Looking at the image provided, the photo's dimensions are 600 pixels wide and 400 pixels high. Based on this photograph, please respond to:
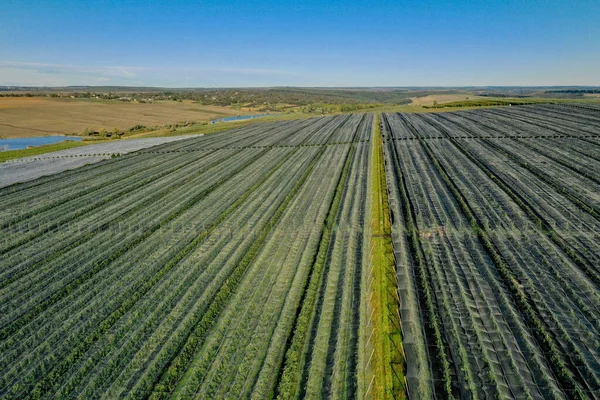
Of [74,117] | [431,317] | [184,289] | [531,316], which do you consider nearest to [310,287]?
→ [431,317]

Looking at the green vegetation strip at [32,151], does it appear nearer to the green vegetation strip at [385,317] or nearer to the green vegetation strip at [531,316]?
the green vegetation strip at [385,317]

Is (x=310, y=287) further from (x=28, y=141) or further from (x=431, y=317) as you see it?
(x=28, y=141)

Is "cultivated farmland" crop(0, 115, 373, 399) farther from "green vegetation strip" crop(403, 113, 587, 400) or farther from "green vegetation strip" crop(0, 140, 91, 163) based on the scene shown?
"green vegetation strip" crop(0, 140, 91, 163)

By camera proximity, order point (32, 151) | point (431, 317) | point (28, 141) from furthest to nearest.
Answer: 1. point (28, 141)
2. point (32, 151)
3. point (431, 317)

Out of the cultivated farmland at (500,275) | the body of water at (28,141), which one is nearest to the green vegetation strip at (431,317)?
the cultivated farmland at (500,275)

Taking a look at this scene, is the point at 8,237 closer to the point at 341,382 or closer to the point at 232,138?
the point at 341,382

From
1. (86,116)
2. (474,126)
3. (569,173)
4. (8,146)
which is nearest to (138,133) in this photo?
(8,146)
